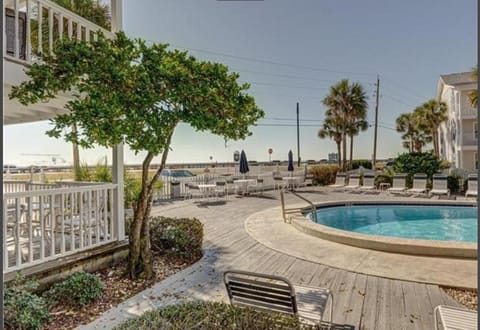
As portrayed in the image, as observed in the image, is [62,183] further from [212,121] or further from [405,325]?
[405,325]

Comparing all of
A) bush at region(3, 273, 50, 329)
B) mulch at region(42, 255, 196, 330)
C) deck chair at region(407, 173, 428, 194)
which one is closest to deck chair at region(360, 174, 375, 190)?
deck chair at region(407, 173, 428, 194)

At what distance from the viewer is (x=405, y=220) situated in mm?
10742

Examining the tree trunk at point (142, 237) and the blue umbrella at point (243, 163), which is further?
the blue umbrella at point (243, 163)

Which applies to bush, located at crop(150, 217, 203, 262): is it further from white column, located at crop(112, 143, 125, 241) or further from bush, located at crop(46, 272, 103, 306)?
bush, located at crop(46, 272, 103, 306)

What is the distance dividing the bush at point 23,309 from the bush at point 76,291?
11.1 inches

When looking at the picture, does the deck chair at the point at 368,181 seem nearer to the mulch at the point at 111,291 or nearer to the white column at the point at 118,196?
the mulch at the point at 111,291

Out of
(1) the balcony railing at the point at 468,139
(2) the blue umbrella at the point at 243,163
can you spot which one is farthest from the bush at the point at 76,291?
(1) the balcony railing at the point at 468,139

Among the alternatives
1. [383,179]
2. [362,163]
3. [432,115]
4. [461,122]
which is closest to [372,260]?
[383,179]

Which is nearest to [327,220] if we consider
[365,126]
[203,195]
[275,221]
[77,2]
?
[275,221]

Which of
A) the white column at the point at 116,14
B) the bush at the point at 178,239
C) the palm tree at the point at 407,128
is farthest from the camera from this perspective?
the palm tree at the point at 407,128

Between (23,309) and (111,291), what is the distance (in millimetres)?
1205

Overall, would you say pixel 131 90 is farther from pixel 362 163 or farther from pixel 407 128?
pixel 407 128

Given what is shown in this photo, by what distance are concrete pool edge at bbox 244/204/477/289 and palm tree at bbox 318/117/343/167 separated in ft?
58.3

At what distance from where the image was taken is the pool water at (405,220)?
29.6 ft
